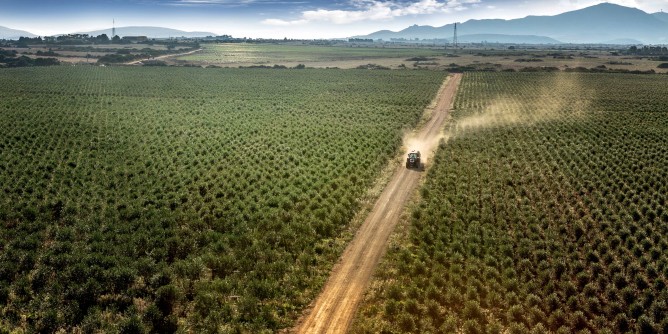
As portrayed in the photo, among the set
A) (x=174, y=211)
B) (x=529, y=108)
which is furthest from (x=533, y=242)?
(x=529, y=108)

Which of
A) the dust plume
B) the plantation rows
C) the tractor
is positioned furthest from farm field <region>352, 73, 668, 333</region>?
the dust plume

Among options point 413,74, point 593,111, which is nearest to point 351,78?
point 413,74

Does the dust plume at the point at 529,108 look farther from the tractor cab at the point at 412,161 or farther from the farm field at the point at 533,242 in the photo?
the tractor cab at the point at 412,161

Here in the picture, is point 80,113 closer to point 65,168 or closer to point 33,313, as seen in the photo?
point 65,168

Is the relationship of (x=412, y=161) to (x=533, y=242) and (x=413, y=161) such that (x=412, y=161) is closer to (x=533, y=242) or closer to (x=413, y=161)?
(x=413, y=161)

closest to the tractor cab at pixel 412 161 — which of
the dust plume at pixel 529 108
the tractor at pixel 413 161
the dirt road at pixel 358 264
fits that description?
the tractor at pixel 413 161

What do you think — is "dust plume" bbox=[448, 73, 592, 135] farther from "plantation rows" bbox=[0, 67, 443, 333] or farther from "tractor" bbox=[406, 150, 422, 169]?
"tractor" bbox=[406, 150, 422, 169]
